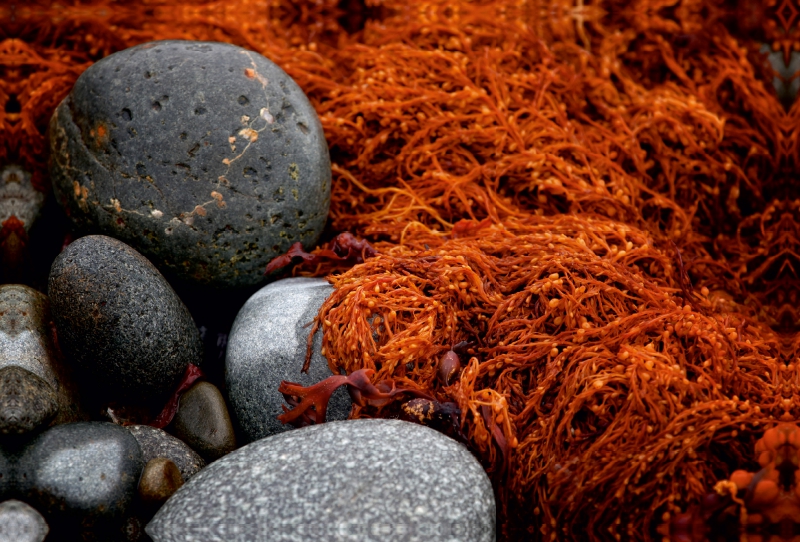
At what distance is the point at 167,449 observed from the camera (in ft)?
7.38

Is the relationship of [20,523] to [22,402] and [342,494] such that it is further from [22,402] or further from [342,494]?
[342,494]

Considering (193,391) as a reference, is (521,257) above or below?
above

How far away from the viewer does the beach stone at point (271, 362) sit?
7.71 ft

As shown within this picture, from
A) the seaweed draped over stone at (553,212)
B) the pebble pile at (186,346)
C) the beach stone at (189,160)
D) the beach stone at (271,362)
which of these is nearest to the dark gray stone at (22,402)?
the pebble pile at (186,346)

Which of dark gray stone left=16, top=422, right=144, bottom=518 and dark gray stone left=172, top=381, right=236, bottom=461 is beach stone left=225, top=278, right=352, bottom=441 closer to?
dark gray stone left=172, top=381, right=236, bottom=461

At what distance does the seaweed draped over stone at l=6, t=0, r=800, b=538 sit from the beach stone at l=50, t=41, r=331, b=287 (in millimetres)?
327

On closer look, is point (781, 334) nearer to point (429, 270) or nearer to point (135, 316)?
point (429, 270)

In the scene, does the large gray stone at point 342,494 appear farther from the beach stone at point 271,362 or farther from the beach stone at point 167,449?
the beach stone at point 271,362

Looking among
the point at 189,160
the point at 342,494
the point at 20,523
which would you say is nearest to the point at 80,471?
the point at 20,523

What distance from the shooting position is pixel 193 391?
2531 mm

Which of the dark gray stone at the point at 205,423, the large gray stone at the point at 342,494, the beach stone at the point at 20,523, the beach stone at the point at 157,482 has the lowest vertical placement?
the dark gray stone at the point at 205,423

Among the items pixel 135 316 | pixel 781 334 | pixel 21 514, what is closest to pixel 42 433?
pixel 21 514

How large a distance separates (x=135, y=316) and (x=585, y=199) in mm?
1961

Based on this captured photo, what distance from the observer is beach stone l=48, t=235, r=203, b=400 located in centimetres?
230
